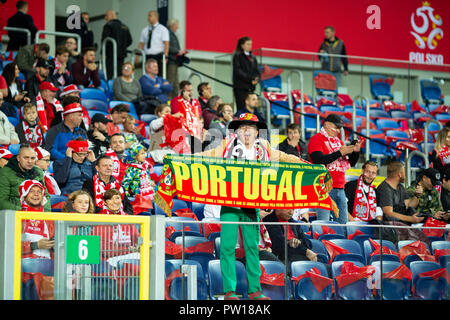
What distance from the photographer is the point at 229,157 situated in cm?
786

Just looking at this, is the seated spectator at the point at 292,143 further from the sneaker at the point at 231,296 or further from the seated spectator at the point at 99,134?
the sneaker at the point at 231,296

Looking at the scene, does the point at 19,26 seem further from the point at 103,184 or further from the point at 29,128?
the point at 103,184

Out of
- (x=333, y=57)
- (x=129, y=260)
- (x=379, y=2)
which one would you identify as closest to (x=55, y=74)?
(x=333, y=57)

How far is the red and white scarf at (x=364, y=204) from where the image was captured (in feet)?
31.9

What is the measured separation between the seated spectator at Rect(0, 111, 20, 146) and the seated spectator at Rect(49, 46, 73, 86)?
6.84 feet

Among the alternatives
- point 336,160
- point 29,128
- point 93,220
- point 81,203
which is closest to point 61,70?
point 29,128

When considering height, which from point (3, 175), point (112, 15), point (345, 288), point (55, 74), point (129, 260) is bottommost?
point (345, 288)

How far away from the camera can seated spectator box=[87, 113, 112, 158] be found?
966 cm

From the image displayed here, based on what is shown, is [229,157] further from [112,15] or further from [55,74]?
[112,15]

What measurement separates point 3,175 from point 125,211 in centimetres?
120

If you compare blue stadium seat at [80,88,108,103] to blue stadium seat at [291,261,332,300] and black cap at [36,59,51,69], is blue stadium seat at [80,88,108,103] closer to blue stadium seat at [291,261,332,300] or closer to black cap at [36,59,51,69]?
black cap at [36,59,51,69]

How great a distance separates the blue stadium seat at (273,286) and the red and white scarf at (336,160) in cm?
288

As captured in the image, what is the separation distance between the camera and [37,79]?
11211 millimetres

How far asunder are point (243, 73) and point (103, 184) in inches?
214
